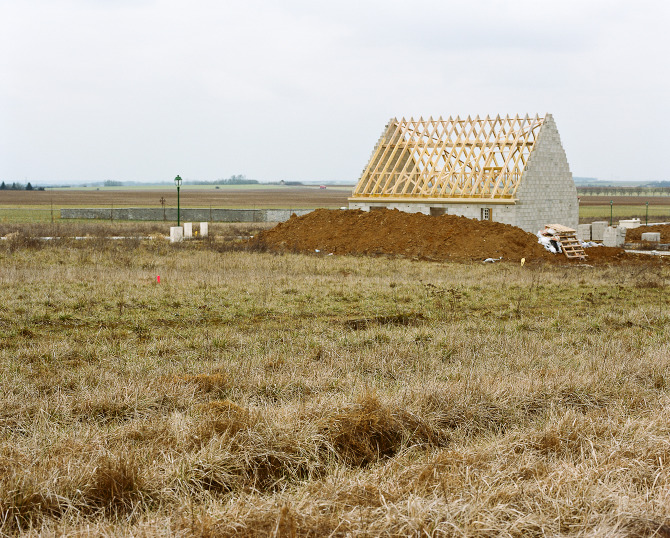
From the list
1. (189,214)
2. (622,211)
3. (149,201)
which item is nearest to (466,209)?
(189,214)

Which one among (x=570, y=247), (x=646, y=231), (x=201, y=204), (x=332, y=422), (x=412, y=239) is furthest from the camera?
(x=201, y=204)

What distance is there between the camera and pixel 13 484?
4.30 metres

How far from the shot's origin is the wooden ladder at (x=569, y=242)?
81.5ft

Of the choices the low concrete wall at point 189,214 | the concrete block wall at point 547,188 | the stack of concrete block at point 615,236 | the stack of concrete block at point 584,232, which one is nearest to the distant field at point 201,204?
the low concrete wall at point 189,214

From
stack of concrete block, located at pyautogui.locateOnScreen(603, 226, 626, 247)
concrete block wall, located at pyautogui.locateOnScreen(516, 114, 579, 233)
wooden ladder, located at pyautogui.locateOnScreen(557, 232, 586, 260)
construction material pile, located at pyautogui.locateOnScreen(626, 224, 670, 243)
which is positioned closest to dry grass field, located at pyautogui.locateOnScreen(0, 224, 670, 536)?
wooden ladder, located at pyautogui.locateOnScreen(557, 232, 586, 260)

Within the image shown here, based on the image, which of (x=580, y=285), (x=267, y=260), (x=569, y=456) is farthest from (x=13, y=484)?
(x=267, y=260)

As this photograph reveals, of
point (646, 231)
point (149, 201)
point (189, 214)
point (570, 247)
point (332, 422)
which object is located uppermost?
point (149, 201)

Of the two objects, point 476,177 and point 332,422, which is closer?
point 332,422

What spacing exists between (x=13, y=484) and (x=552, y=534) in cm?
327

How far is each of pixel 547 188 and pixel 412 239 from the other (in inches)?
313

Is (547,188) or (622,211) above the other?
(547,188)

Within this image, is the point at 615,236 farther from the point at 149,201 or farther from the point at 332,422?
the point at 149,201

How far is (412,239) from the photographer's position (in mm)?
26328

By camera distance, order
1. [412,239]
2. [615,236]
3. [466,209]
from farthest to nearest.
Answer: [466,209]
[615,236]
[412,239]
